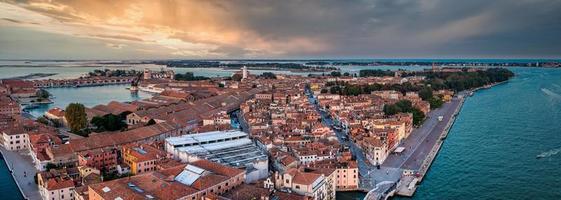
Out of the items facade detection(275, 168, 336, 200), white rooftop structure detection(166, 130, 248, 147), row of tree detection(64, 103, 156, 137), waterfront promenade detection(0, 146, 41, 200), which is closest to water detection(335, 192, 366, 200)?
facade detection(275, 168, 336, 200)

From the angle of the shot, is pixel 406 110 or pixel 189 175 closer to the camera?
pixel 189 175

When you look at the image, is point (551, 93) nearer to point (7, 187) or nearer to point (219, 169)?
point (219, 169)

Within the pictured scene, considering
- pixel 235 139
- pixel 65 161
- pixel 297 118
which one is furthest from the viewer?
pixel 297 118

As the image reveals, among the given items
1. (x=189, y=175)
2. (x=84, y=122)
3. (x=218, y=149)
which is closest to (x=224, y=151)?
(x=218, y=149)

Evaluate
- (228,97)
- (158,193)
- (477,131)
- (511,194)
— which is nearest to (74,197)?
(158,193)

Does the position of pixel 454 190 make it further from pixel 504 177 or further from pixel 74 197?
pixel 74 197

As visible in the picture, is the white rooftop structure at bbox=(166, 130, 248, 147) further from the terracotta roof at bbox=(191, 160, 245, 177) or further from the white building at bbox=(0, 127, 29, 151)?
the white building at bbox=(0, 127, 29, 151)
